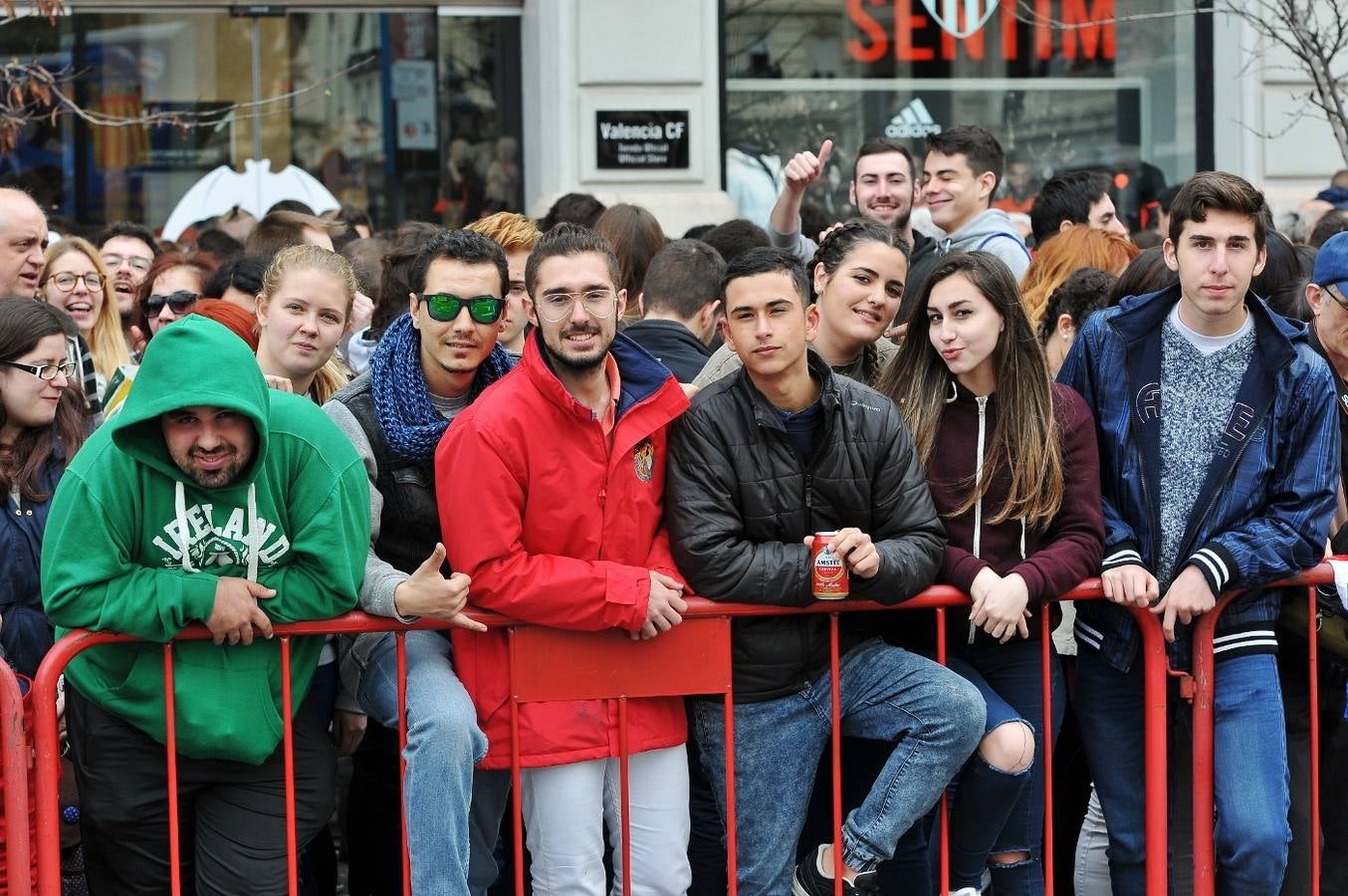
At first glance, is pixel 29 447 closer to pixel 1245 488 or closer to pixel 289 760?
pixel 289 760

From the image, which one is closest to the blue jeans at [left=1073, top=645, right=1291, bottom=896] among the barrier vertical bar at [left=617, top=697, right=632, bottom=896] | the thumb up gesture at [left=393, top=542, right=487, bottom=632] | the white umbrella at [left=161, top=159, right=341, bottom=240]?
the barrier vertical bar at [left=617, top=697, right=632, bottom=896]

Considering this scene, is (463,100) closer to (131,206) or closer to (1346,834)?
(131,206)

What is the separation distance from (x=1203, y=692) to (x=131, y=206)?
382 inches

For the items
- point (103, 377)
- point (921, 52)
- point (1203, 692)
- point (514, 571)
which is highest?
point (921, 52)

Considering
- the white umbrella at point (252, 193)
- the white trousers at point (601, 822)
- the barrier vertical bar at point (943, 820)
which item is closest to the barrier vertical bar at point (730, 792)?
the white trousers at point (601, 822)

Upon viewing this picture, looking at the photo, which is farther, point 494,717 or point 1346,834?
point 1346,834

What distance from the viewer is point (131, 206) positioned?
12.6m

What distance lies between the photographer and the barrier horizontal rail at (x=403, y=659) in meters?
4.27

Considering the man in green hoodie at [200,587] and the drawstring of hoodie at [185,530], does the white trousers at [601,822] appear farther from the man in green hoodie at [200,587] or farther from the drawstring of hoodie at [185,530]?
the drawstring of hoodie at [185,530]

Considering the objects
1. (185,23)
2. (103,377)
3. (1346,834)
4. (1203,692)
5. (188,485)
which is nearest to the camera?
(188,485)

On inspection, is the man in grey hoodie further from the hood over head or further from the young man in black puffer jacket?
the hood over head

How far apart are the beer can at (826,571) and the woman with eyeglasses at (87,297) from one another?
3564 millimetres

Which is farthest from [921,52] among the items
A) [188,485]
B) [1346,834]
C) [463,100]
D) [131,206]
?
[188,485]

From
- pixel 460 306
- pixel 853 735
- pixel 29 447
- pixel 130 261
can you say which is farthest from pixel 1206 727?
pixel 130 261
